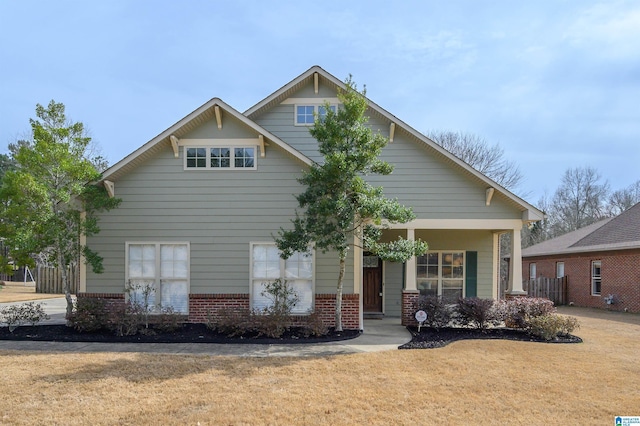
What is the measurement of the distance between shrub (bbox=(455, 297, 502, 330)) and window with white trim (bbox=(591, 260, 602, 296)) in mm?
11075

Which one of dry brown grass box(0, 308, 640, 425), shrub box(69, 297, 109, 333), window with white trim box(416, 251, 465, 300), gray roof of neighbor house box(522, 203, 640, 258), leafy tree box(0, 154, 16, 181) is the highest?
leafy tree box(0, 154, 16, 181)

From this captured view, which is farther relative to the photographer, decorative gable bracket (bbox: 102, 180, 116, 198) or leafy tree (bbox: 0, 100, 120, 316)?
decorative gable bracket (bbox: 102, 180, 116, 198)

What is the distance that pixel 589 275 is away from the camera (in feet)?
62.4

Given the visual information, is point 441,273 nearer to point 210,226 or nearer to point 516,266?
point 516,266

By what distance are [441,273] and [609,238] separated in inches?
393

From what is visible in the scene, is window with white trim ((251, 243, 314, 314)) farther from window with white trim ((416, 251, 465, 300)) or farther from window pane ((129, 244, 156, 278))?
window with white trim ((416, 251, 465, 300))

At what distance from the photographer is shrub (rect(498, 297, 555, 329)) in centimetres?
1014

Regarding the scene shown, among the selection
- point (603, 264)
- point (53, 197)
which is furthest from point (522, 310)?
point (53, 197)

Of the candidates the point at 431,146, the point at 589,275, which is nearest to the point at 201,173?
the point at 431,146

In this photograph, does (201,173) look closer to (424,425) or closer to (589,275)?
(424,425)

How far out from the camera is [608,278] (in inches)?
696

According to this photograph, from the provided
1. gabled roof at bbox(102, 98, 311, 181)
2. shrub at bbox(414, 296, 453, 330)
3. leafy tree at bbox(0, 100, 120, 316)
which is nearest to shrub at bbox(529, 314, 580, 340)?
shrub at bbox(414, 296, 453, 330)

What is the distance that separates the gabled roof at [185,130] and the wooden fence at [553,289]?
16877 mm

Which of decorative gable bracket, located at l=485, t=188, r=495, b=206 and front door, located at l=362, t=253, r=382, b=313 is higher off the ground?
decorative gable bracket, located at l=485, t=188, r=495, b=206
